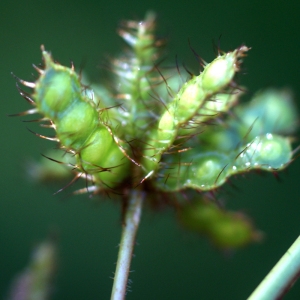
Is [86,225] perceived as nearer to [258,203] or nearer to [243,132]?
[258,203]

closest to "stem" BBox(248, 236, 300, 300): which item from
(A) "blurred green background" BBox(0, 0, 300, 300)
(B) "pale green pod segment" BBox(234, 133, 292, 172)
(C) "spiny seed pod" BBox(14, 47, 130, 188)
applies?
(B) "pale green pod segment" BBox(234, 133, 292, 172)

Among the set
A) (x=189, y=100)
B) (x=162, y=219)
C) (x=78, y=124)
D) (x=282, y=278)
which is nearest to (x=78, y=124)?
(x=78, y=124)

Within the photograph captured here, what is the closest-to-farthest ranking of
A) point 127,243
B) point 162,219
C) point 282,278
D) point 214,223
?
point 282,278 → point 127,243 → point 214,223 → point 162,219

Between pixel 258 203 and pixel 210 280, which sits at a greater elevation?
pixel 258 203

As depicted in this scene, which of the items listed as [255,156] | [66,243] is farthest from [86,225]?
[255,156]

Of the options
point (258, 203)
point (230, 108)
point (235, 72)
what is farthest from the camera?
point (258, 203)

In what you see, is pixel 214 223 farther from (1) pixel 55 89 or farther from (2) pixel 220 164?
(1) pixel 55 89
